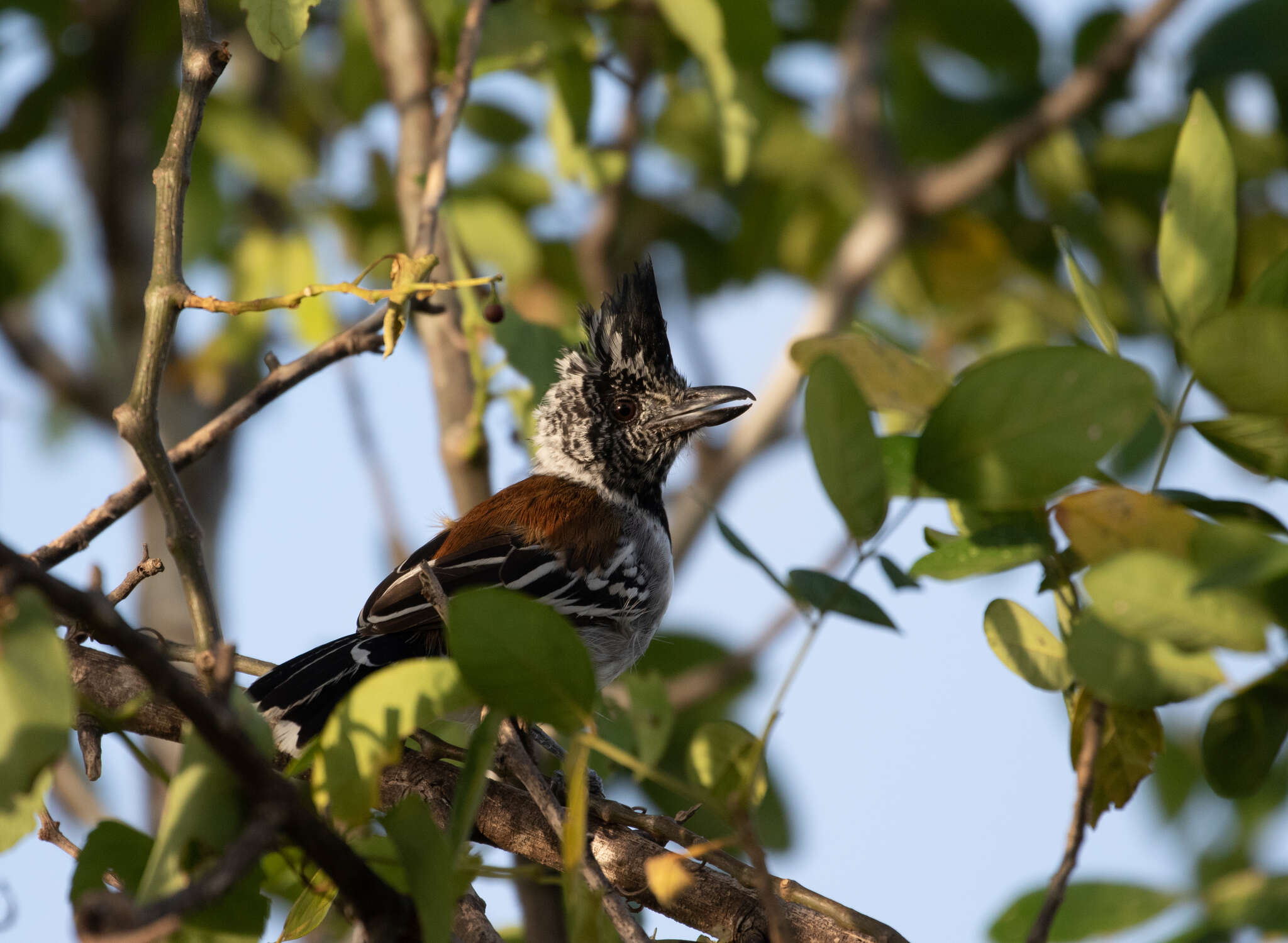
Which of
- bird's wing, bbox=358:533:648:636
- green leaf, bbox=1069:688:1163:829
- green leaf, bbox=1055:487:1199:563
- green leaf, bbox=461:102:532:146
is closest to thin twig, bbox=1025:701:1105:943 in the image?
green leaf, bbox=1069:688:1163:829

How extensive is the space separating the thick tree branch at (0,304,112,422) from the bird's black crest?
2.58 metres

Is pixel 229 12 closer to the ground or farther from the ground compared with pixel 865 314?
farther from the ground

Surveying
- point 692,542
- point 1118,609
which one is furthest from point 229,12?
point 1118,609

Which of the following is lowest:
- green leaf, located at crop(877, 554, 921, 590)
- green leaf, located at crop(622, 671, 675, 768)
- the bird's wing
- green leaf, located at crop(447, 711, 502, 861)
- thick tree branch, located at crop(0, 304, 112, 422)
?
green leaf, located at crop(447, 711, 502, 861)

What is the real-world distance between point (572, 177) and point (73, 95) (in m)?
2.49

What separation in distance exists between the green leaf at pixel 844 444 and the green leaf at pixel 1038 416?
0.11 m

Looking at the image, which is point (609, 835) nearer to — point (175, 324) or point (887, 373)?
point (887, 373)

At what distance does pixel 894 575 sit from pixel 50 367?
16.7 ft

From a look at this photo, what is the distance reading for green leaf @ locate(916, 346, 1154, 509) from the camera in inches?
58.0

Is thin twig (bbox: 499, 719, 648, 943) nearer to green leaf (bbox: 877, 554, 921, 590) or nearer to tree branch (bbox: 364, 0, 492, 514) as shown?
green leaf (bbox: 877, 554, 921, 590)

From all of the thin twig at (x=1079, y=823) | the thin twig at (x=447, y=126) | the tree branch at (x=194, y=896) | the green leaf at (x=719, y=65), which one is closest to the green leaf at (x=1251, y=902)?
the thin twig at (x=1079, y=823)

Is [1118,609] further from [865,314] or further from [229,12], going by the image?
[229,12]

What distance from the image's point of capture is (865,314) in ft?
19.0

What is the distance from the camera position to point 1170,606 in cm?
136
